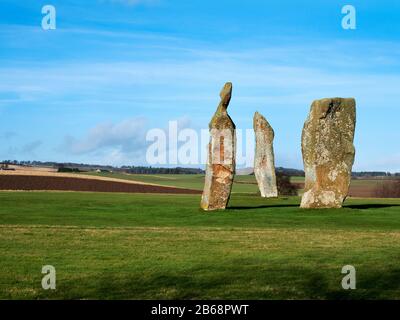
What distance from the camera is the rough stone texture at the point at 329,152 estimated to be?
30.2 meters

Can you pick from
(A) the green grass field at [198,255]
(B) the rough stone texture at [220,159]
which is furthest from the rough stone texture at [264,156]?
(A) the green grass field at [198,255]

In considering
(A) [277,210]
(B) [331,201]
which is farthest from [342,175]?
(A) [277,210]

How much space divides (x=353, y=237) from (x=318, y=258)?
193 inches

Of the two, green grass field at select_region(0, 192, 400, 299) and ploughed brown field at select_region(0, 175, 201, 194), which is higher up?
ploughed brown field at select_region(0, 175, 201, 194)

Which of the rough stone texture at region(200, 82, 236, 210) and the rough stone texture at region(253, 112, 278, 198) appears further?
the rough stone texture at region(253, 112, 278, 198)

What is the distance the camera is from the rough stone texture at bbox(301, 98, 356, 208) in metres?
30.2

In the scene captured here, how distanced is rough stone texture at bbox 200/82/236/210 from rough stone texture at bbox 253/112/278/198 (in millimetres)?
13071

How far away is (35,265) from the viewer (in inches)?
568

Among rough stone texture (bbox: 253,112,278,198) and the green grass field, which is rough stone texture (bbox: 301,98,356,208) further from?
rough stone texture (bbox: 253,112,278,198)

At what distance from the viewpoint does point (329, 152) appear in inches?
1192

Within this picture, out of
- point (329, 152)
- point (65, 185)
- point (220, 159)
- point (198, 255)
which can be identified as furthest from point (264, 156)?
point (198, 255)

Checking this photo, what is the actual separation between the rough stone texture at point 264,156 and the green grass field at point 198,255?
15826mm

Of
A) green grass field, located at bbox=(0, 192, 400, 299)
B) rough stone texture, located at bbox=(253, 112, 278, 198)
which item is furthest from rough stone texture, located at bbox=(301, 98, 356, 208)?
rough stone texture, located at bbox=(253, 112, 278, 198)

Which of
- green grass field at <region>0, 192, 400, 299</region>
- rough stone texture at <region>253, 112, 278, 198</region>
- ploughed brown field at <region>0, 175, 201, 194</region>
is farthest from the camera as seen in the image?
ploughed brown field at <region>0, 175, 201, 194</region>
